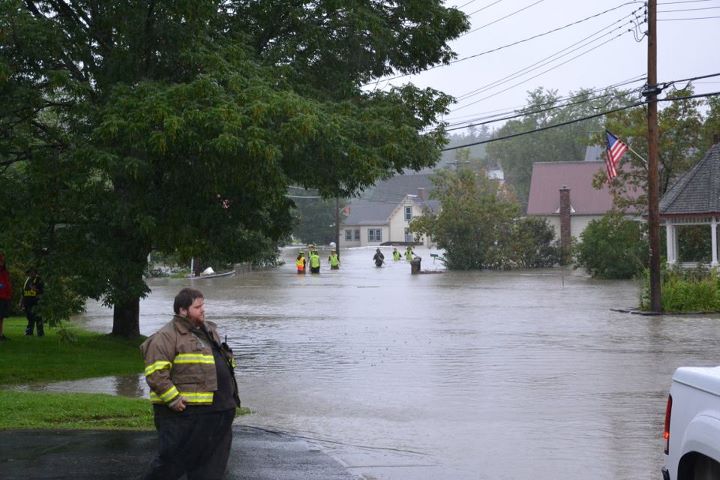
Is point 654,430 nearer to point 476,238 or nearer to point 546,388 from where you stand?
point 546,388

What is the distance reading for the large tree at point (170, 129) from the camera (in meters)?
16.0

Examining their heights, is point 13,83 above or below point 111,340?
above

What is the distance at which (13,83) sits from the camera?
1727 cm

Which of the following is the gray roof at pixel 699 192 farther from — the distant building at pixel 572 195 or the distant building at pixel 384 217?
the distant building at pixel 384 217

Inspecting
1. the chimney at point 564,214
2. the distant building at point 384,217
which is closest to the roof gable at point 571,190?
the chimney at point 564,214

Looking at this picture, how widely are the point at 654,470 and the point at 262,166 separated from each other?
8.02 m

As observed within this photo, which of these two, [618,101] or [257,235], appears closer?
[257,235]

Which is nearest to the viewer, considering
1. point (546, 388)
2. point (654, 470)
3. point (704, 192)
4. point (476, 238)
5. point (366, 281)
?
point (654, 470)

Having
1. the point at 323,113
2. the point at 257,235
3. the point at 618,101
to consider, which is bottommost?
the point at 257,235

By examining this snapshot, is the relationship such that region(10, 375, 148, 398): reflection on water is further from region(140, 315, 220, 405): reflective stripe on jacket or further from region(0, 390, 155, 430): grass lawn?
region(140, 315, 220, 405): reflective stripe on jacket

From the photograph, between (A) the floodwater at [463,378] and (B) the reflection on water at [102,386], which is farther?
(B) the reflection on water at [102,386]

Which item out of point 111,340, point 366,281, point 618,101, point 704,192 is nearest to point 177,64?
point 111,340

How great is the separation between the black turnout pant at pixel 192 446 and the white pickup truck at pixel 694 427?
10.2 feet

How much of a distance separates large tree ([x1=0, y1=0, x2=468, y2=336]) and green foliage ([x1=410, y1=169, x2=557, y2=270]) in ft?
146
